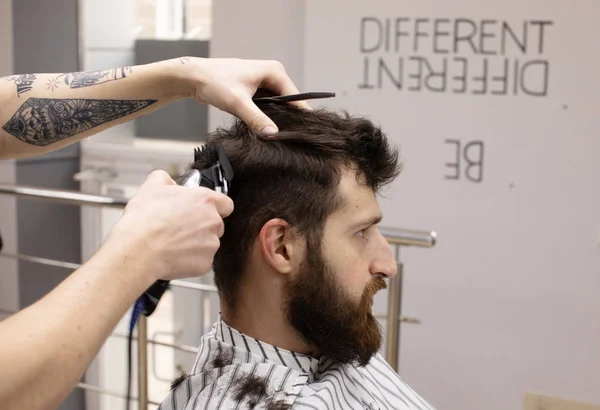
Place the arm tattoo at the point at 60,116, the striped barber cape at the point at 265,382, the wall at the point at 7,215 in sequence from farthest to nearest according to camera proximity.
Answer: the wall at the point at 7,215
the arm tattoo at the point at 60,116
the striped barber cape at the point at 265,382

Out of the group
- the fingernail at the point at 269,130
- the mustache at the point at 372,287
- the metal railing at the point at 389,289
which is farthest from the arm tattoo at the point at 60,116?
the metal railing at the point at 389,289

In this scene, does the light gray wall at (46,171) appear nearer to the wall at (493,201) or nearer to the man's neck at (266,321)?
the wall at (493,201)

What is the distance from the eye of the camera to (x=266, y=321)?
52.3 inches

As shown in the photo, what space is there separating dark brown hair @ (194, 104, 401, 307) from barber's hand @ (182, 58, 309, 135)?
47 millimetres

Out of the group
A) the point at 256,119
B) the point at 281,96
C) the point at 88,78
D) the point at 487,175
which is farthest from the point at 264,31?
the point at 256,119

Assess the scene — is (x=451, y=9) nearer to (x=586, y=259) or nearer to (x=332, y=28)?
(x=332, y=28)

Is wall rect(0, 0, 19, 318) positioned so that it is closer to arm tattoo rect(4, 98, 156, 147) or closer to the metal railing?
the metal railing

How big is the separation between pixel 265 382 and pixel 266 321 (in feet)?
0.49

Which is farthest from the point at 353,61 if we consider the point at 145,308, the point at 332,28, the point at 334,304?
the point at 145,308

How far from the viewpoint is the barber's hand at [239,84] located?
1238 millimetres

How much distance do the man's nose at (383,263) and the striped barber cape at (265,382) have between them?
188 millimetres

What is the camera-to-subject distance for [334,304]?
130cm

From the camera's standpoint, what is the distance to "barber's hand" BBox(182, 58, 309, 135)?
124 centimetres

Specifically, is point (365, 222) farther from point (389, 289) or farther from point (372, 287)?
point (389, 289)
